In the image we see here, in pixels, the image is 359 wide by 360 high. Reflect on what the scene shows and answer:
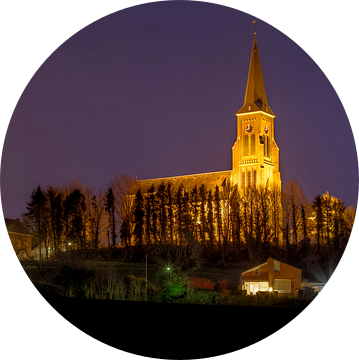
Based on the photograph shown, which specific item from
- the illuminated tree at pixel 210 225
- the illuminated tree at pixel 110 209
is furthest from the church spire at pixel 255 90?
Result: the illuminated tree at pixel 110 209

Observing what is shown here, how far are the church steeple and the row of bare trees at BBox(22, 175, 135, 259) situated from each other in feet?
117

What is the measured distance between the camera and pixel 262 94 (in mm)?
100625

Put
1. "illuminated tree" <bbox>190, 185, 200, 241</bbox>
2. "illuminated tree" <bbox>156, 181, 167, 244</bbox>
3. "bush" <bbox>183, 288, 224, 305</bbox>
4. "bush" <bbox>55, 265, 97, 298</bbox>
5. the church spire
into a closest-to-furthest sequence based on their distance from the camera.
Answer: "bush" <bbox>183, 288, 224, 305</bbox>, "bush" <bbox>55, 265, 97, 298</bbox>, "illuminated tree" <bbox>190, 185, 200, 241</bbox>, "illuminated tree" <bbox>156, 181, 167, 244</bbox>, the church spire

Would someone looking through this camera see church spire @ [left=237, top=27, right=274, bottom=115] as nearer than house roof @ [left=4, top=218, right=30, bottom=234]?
No

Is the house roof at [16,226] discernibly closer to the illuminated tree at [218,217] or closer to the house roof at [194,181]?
the house roof at [194,181]

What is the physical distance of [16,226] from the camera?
78.4 m

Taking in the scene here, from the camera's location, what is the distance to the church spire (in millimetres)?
98750

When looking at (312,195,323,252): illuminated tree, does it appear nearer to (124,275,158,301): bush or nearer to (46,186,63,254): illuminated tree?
(46,186,63,254): illuminated tree

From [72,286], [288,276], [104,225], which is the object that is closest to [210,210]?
[104,225]

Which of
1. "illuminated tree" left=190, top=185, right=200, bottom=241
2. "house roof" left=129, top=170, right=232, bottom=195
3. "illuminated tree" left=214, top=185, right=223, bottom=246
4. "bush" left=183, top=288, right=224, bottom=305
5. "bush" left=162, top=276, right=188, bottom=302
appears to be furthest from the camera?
"house roof" left=129, top=170, right=232, bottom=195

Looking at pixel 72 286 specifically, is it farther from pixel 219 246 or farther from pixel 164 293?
pixel 219 246

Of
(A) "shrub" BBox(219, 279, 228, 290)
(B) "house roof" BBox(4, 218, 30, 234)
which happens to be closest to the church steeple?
(B) "house roof" BBox(4, 218, 30, 234)

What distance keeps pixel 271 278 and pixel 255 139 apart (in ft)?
185

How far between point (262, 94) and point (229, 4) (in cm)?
9262
